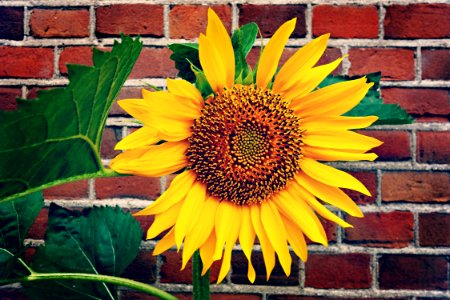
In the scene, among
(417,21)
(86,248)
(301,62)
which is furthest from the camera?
(417,21)

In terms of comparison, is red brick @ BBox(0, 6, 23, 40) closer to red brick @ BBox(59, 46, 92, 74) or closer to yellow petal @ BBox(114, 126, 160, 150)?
red brick @ BBox(59, 46, 92, 74)

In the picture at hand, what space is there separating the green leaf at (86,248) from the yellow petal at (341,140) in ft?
1.16

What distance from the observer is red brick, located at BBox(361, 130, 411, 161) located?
100 centimetres

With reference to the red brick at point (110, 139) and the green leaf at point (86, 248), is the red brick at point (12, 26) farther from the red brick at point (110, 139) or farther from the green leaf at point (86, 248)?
the green leaf at point (86, 248)

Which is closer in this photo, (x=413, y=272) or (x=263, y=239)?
(x=263, y=239)

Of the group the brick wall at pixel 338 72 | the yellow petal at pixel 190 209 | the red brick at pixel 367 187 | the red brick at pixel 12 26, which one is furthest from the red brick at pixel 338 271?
the red brick at pixel 12 26

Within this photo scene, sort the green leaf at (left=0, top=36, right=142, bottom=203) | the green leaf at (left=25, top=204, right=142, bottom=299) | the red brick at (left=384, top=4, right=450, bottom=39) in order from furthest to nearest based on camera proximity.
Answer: the red brick at (left=384, top=4, right=450, bottom=39) → the green leaf at (left=25, top=204, right=142, bottom=299) → the green leaf at (left=0, top=36, right=142, bottom=203)

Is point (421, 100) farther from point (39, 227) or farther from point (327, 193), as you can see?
point (39, 227)

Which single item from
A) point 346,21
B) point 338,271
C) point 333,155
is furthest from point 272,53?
point 338,271

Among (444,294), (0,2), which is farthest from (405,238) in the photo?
(0,2)

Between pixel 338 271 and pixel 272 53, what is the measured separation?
2.13 ft

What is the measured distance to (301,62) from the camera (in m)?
0.53

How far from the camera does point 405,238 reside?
3.28 feet

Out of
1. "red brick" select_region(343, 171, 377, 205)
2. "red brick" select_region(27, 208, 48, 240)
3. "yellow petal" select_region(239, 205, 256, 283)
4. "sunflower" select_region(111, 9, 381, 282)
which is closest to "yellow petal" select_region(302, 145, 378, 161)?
"sunflower" select_region(111, 9, 381, 282)
